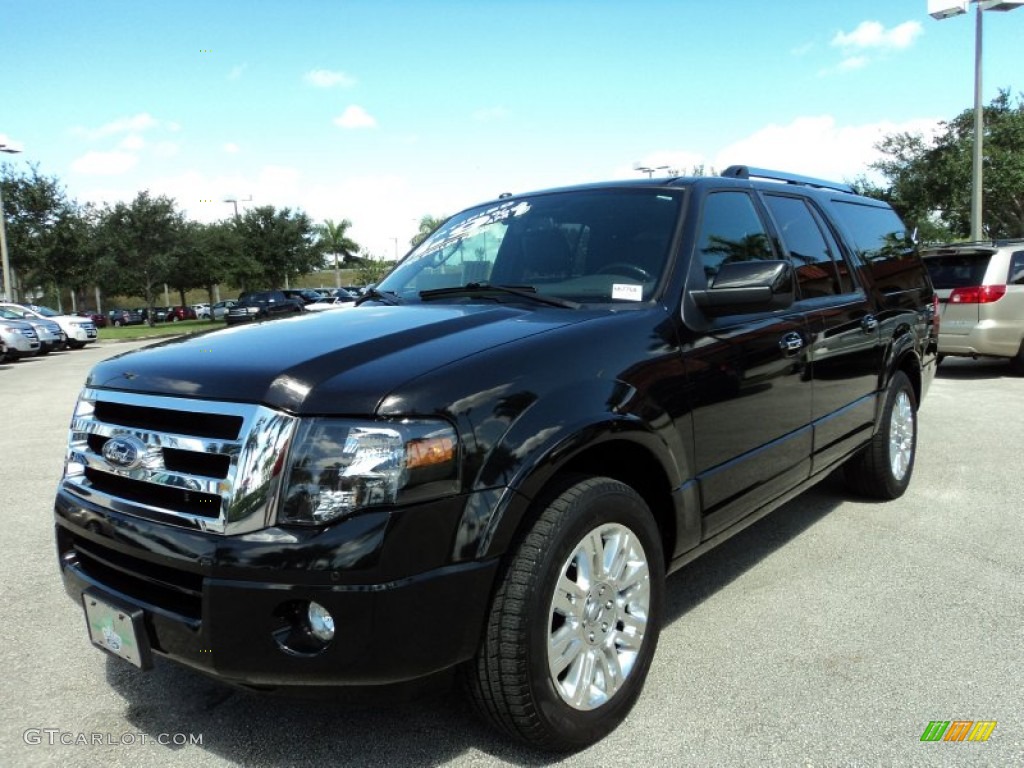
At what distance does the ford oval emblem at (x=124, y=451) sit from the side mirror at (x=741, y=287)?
2.02 meters

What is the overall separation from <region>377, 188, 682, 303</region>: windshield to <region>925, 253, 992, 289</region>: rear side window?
8370 mm

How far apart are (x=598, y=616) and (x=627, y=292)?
1228 millimetres

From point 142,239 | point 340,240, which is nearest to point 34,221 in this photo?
point 142,239

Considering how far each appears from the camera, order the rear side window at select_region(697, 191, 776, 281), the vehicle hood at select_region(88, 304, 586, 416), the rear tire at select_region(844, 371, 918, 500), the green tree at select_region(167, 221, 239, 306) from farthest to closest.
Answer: the green tree at select_region(167, 221, 239, 306) → the rear tire at select_region(844, 371, 918, 500) → the rear side window at select_region(697, 191, 776, 281) → the vehicle hood at select_region(88, 304, 586, 416)

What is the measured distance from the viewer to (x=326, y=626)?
2.06 meters

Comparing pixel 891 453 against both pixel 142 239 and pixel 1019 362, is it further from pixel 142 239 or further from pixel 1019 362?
pixel 142 239

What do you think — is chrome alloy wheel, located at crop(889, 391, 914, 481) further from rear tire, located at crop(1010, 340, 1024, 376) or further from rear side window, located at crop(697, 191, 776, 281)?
rear tire, located at crop(1010, 340, 1024, 376)

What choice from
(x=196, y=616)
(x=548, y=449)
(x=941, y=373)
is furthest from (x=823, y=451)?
(x=941, y=373)

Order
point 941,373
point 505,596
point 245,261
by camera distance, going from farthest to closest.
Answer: point 245,261 < point 941,373 < point 505,596

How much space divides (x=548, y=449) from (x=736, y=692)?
4.20 ft

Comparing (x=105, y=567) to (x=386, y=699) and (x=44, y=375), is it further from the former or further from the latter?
(x=44, y=375)

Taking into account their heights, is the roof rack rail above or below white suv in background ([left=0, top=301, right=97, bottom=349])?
above

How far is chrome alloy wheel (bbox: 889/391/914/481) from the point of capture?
5000 mm

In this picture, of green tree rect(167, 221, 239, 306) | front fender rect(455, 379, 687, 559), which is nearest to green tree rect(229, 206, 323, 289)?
green tree rect(167, 221, 239, 306)
